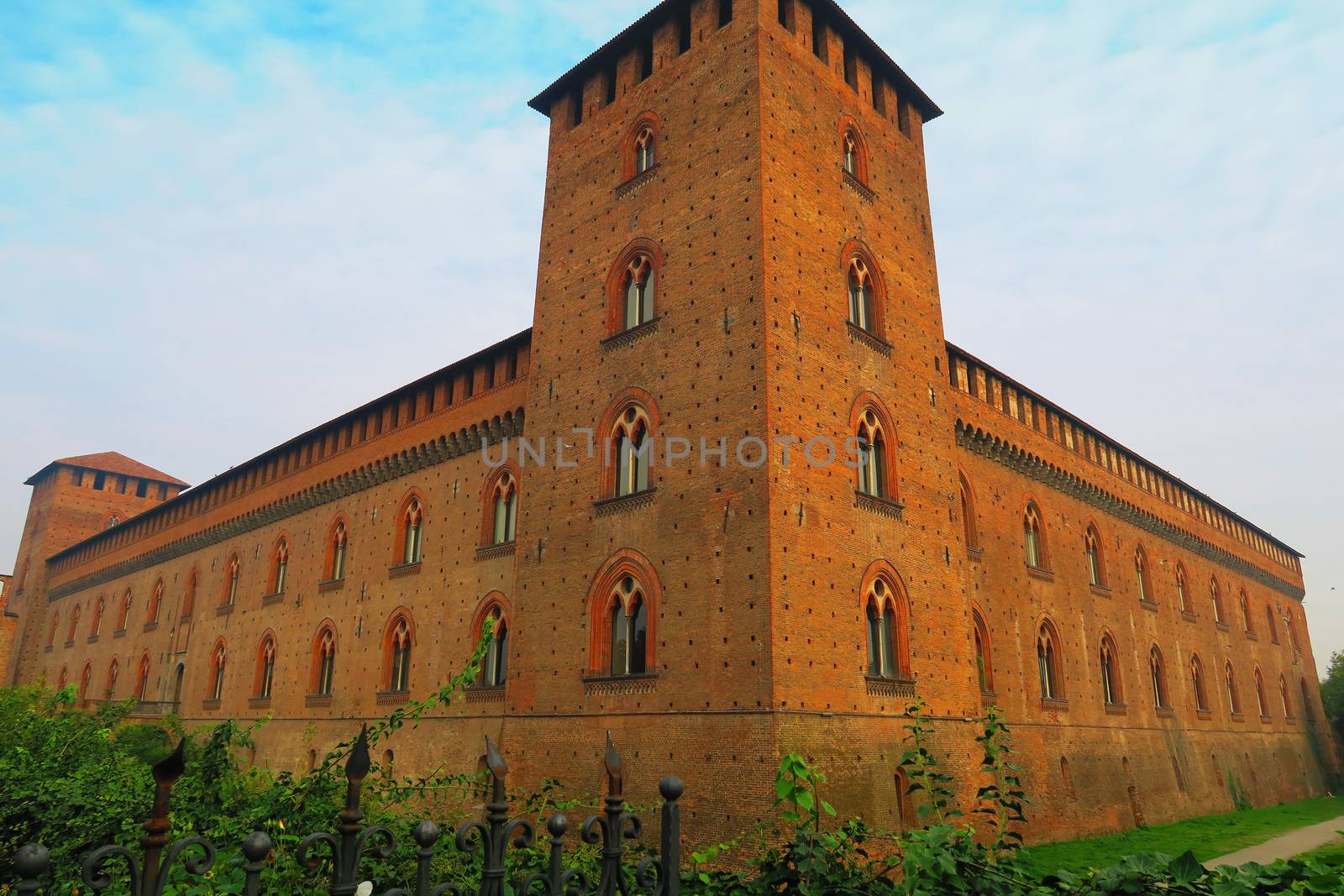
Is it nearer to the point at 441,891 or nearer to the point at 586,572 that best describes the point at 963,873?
the point at 441,891

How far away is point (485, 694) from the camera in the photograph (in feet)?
50.0

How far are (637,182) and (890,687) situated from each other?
8366 millimetres

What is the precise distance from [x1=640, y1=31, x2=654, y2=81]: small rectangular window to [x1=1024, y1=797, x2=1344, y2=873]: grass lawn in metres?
12.9

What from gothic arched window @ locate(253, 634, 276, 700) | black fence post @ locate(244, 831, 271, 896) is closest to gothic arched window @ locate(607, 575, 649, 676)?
black fence post @ locate(244, 831, 271, 896)

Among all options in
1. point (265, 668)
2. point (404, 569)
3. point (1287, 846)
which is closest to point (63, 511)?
point (265, 668)

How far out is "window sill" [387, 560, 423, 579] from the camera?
1803 centimetres

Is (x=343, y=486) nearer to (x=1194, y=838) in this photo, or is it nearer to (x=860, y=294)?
(x=860, y=294)

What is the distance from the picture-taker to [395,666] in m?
17.9

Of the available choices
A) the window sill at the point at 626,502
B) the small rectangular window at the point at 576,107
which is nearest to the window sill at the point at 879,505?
the window sill at the point at 626,502

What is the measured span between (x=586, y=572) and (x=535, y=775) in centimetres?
280

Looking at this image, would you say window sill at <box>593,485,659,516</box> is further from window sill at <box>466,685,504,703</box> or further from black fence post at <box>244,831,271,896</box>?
black fence post at <box>244,831,271,896</box>

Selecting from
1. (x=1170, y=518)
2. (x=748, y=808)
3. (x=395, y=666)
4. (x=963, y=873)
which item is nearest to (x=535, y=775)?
(x=748, y=808)

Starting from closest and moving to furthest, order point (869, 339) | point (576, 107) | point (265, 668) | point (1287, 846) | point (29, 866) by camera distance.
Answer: point (29, 866), point (869, 339), point (576, 107), point (1287, 846), point (265, 668)

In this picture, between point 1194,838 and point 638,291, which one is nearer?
point 638,291
